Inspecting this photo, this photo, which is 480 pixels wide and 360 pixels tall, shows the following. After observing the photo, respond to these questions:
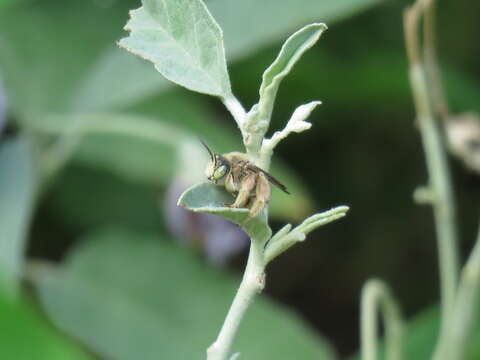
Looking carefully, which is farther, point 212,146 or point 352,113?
point 352,113

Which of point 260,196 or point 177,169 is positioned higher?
point 260,196

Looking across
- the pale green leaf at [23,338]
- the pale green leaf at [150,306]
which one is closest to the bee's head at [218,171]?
the pale green leaf at [23,338]

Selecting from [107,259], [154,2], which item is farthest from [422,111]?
[107,259]

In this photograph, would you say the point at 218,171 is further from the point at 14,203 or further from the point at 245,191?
the point at 14,203

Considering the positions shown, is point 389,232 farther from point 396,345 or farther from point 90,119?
point 396,345

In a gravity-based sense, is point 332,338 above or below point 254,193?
below

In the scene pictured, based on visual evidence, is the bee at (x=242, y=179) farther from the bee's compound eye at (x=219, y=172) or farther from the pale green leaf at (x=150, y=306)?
the pale green leaf at (x=150, y=306)

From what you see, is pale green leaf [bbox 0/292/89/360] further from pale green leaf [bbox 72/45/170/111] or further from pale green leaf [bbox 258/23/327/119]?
pale green leaf [bbox 72/45/170/111]

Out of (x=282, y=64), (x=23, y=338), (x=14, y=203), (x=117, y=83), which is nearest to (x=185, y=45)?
(x=282, y=64)
